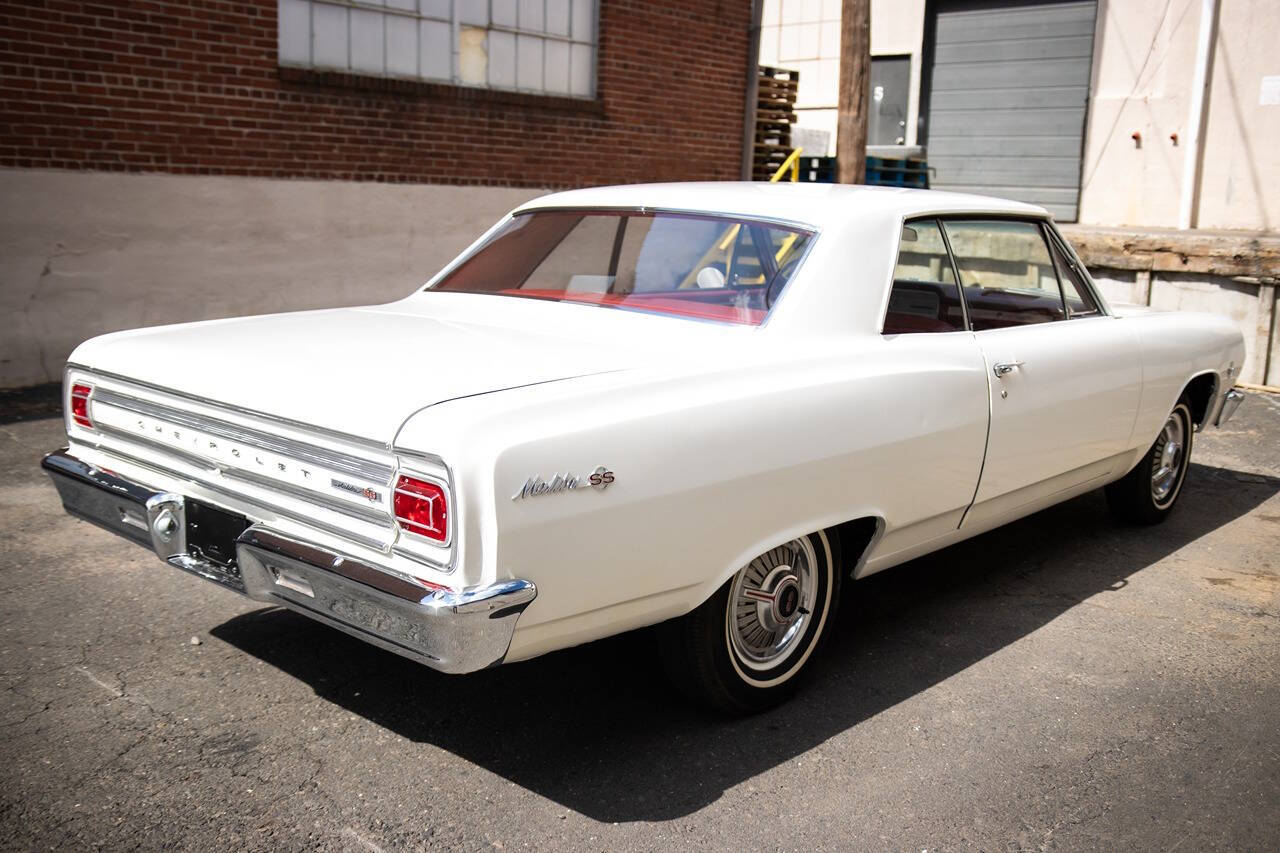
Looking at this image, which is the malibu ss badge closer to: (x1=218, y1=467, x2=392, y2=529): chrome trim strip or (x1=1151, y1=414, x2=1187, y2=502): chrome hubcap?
(x1=218, y1=467, x2=392, y2=529): chrome trim strip

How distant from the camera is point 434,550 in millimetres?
2705

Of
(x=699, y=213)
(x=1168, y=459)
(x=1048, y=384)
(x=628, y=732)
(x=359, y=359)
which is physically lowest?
(x=628, y=732)

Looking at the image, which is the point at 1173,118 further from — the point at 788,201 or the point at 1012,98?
the point at 788,201

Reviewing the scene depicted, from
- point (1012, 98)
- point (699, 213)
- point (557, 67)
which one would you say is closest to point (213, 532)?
point (699, 213)

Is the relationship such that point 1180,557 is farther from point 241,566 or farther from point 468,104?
point 468,104

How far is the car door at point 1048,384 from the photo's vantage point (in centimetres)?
414

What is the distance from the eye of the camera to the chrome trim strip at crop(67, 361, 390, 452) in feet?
9.16

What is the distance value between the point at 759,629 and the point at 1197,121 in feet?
41.3

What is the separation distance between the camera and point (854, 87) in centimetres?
963

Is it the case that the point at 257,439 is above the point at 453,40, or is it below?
below

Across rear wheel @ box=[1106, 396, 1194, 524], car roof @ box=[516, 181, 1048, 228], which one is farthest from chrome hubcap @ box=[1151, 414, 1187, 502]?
car roof @ box=[516, 181, 1048, 228]

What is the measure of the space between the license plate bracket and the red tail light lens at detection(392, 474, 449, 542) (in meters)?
0.60

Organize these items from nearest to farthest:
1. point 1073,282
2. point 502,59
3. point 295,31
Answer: point 1073,282
point 295,31
point 502,59

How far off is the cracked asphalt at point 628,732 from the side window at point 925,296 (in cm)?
111
